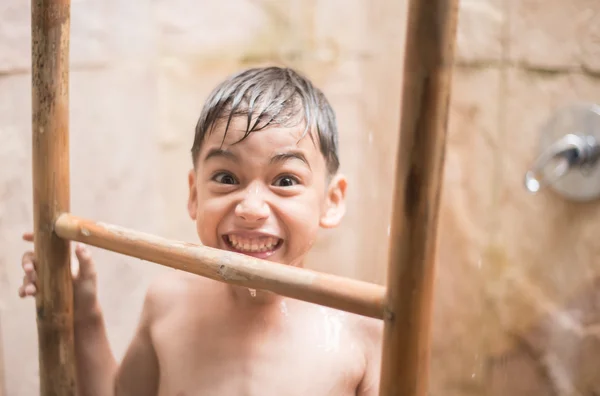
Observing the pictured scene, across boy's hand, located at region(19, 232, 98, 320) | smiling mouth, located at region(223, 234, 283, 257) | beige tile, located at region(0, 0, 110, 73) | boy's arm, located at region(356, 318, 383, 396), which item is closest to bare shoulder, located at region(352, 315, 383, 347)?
boy's arm, located at region(356, 318, 383, 396)

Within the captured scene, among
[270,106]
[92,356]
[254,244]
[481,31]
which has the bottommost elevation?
[92,356]

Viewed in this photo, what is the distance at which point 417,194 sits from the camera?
0.37 meters

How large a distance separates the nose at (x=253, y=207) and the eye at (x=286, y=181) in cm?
2

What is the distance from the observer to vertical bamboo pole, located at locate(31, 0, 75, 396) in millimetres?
546

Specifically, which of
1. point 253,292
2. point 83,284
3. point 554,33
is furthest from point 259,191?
point 554,33

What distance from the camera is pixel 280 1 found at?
111 cm

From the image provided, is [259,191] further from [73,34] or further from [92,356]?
[73,34]

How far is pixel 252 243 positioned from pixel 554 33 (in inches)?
19.1

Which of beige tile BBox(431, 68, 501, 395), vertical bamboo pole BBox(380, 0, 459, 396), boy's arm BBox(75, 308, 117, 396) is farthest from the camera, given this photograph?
beige tile BBox(431, 68, 501, 395)

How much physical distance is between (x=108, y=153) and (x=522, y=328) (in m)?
0.66

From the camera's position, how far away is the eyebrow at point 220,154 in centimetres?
54

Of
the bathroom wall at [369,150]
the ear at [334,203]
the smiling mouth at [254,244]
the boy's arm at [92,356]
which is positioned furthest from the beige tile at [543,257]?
the boy's arm at [92,356]

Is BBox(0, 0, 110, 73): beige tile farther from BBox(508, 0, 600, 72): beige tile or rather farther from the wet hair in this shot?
BBox(508, 0, 600, 72): beige tile

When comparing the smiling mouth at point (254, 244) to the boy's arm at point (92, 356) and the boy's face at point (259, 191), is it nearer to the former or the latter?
the boy's face at point (259, 191)
